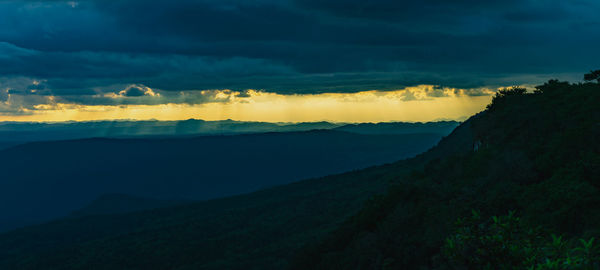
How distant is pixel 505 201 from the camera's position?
36.5 metres

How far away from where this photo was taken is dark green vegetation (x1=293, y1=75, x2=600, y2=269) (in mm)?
16250

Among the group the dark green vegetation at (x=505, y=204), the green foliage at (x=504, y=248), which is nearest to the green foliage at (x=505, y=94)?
the dark green vegetation at (x=505, y=204)

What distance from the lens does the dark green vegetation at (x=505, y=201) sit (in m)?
16.2

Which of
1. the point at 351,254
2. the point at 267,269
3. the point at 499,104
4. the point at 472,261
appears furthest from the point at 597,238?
the point at 267,269

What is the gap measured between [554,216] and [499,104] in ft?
143

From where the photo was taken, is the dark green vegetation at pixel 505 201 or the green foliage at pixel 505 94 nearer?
the dark green vegetation at pixel 505 201

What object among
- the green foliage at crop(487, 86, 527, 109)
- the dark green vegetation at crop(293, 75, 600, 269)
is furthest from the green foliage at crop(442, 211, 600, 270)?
the green foliage at crop(487, 86, 527, 109)

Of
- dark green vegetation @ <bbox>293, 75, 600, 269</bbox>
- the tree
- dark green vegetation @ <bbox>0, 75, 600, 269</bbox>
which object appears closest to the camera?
dark green vegetation @ <bbox>0, 75, 600, 269</bbox>

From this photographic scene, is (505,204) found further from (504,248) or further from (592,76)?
(592,76)

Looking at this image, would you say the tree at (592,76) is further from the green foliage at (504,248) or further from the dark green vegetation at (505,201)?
the green foliage at (504,248)

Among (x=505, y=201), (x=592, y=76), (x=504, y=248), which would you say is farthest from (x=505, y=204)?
(x=592, y=76)

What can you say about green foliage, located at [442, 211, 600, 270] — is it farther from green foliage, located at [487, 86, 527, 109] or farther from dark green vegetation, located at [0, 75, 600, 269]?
green foliage, located at [487, 86, 527, 109]

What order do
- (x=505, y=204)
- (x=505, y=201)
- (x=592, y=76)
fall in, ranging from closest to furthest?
(x=505, y=204) → (x=505, y=201) → (x=592, y=76)

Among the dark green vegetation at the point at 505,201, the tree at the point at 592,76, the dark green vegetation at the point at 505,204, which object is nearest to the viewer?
the dark green vegetation at the point at 505,204
